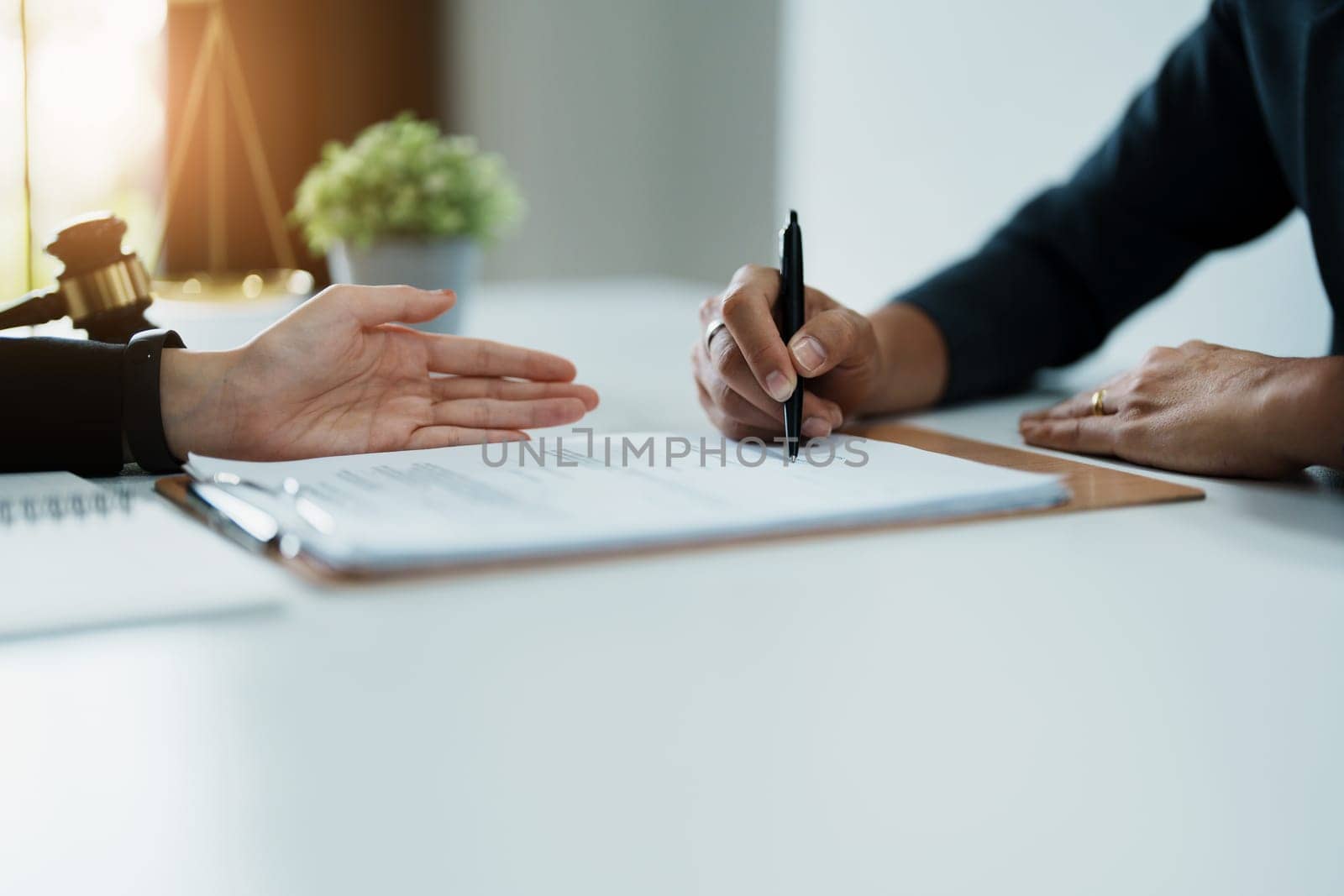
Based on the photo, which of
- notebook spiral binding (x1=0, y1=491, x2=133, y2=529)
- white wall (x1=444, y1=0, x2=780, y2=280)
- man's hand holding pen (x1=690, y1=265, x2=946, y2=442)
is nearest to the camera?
notebook spiral binding (x1=0, y1=491, x2=133, y2=529)

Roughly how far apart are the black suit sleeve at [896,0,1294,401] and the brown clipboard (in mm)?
248

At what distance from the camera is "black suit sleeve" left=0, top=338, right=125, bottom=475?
746mm

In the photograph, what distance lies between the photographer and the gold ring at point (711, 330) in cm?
89

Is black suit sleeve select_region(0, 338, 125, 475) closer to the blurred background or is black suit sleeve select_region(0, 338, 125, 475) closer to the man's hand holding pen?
the man's hand holding pen

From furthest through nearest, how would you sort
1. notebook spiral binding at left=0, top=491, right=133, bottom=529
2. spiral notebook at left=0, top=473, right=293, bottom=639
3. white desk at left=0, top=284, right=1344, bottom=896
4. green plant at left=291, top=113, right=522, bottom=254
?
green plant at left=291, top=113, right=522, bottom=254 → notebook spiral binding at left=0, top=491, right=133, bottom=529 → spiral notebook at left=0, top=473, right=293, bottom=639 → white desk at left=0, top=284, right=1344, bottom=896

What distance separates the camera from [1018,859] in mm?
380

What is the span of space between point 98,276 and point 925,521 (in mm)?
711

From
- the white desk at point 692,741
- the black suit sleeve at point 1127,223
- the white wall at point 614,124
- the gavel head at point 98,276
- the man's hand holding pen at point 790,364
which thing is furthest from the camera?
the white wall at point 614,124

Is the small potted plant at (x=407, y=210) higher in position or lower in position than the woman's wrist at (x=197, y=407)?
higher

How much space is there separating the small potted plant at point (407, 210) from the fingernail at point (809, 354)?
0.64 metres

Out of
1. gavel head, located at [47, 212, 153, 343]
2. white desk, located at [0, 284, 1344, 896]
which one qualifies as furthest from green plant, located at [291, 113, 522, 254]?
white desk, located at [0, 284, 1344, 896]

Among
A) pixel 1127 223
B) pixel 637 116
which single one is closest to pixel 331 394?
pixel 1127 223

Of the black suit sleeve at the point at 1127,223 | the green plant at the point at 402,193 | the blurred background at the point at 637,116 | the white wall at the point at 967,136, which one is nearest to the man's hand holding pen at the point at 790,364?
the black suit sleeve at the point at 1127,223

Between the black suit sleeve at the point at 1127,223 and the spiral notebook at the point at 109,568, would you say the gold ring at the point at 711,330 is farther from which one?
the spiral notebook at the point at 109,568
